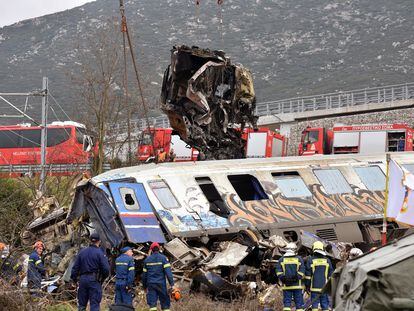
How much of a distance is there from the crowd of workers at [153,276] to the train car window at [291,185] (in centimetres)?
500

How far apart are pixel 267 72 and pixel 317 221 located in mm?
95476

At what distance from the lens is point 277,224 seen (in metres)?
19.4

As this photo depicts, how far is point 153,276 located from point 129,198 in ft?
14.4

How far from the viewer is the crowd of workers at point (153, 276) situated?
554 inches

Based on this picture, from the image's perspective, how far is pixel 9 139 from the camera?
150 ft

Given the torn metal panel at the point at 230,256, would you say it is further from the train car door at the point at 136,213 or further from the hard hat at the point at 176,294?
the hard hat at the point at 176,294

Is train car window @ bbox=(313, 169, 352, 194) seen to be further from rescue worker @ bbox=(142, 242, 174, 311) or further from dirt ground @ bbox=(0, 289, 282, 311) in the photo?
rescue worker @ bbox=(142, 242, 174, 311)

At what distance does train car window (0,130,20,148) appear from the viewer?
45406 mm

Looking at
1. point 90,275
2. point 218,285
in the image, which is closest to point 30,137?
point 218,285

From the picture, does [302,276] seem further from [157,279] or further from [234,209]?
[234,209]

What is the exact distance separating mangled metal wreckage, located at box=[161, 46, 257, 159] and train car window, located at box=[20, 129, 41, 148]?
23.6 meters

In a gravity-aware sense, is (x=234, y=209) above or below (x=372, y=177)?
below

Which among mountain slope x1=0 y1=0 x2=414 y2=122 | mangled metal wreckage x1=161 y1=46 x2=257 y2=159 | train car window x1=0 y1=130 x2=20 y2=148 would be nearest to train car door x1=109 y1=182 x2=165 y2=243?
mangled metal wreckage x1=161 y1=46 x2=257 y2=159

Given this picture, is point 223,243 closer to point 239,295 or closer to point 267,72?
point 239,295
